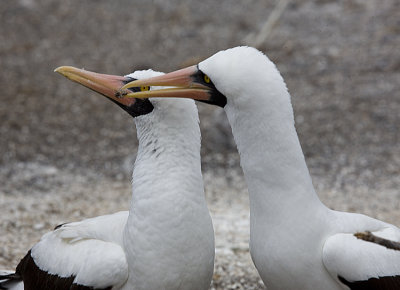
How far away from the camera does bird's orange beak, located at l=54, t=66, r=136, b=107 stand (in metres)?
3.95

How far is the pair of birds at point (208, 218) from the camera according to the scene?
3473 mm

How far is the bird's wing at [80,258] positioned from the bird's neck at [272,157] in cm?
82

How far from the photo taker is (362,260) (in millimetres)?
3436

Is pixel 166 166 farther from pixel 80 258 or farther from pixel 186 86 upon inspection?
pixel 80 258

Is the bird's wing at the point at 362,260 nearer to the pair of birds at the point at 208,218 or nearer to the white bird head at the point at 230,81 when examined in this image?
the pair of birds at the point at 208,218

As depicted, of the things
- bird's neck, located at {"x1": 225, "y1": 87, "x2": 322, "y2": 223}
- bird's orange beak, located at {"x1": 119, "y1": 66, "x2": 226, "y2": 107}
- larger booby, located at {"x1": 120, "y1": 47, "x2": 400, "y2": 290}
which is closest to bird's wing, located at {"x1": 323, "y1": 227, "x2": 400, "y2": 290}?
larger booby, located at {"x1": 120, "y1": 47, "x2": 400, "y2": 290}

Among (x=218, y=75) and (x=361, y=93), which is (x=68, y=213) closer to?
(x=218, y=75)

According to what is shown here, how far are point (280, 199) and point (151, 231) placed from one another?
2.30 feet

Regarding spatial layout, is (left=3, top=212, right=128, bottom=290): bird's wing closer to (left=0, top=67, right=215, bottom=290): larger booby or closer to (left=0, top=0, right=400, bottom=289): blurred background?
(left=0, top=67, right=215, bottom=290): larger booby

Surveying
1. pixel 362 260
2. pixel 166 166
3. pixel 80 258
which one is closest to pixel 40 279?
pixel 80 258

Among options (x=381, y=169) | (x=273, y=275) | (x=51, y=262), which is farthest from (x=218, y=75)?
(x=381, y=169)

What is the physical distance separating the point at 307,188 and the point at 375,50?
8.37m

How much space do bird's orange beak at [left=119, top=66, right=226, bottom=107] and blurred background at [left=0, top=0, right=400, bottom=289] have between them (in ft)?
6.85

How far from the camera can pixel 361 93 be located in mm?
10016
